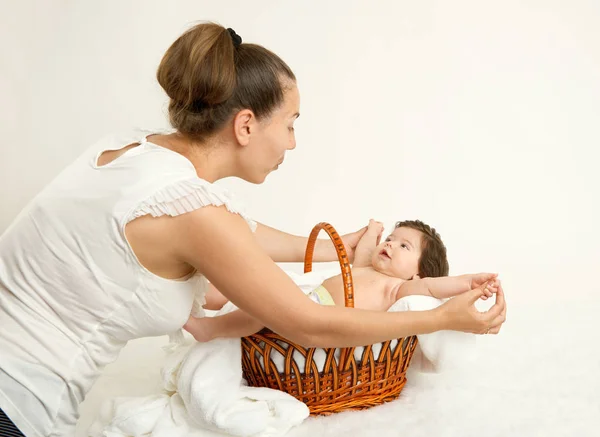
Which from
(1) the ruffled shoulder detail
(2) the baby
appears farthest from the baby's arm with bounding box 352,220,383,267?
(1) the ruffled shoulder detail

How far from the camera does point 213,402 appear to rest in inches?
75.3

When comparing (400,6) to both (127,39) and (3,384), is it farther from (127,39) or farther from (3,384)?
(3,384)

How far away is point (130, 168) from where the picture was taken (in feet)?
5.57

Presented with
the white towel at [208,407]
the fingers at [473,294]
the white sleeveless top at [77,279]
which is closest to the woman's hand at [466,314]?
the fingers at [473,294]

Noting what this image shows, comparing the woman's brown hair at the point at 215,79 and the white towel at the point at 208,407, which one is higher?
the woman's brown hair at the point at 215,79

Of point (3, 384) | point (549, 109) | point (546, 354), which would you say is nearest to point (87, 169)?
point (3, 384)

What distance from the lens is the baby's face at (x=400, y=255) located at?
240 cm

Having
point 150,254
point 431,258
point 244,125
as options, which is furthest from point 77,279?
point 431,258

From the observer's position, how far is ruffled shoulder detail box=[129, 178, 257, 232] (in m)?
1.63

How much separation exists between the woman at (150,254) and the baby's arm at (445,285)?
1.05 ft

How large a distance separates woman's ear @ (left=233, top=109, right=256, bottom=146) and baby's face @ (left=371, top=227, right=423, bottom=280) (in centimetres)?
76

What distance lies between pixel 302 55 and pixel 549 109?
4.24 ft

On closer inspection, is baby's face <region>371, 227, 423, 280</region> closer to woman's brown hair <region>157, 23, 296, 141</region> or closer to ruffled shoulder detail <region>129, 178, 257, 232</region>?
woman's brown hair <region>157, 23, 296, 141</region>

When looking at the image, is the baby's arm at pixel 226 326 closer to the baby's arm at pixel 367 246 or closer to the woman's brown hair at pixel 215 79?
the woman's brown hair at pixel 215 79
